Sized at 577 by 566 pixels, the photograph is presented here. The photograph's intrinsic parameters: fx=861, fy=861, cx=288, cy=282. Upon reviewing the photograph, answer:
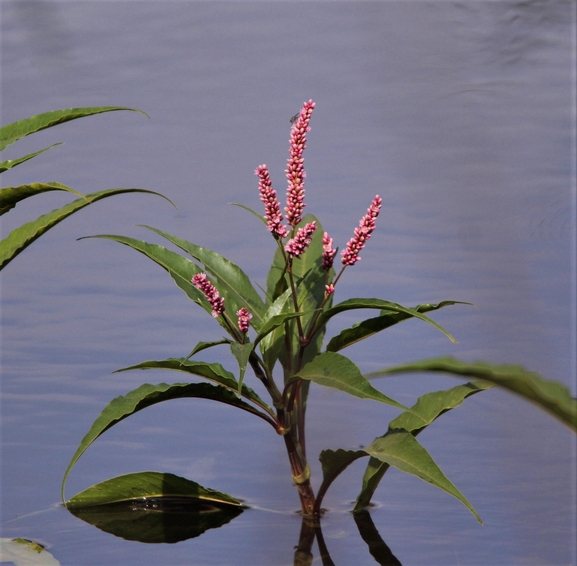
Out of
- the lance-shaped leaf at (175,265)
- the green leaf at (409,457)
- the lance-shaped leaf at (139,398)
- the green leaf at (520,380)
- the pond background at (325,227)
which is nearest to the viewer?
the green leaf at (520,380)

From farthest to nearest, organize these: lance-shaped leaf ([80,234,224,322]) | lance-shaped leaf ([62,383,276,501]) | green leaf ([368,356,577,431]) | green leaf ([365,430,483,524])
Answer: lance-shaped leaf ([80,234,224,322])
lance-shaped leaf ([62,383,276,501])
green leaf ([365,430,483,524])
green leaf ([368,356,577,431])

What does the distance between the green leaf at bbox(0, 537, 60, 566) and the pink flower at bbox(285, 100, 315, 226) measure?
605mm

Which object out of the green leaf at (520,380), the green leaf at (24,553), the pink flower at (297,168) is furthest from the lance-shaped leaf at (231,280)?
the green leaf at (520,380)

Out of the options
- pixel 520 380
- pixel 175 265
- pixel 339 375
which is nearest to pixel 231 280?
pixel 175 265

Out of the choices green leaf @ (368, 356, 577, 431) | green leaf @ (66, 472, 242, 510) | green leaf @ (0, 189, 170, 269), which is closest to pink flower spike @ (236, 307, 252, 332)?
green leaf @ (0, 189, 170, 269)

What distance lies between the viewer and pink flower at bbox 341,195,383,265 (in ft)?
4.12

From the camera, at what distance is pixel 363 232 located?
49.9 inches

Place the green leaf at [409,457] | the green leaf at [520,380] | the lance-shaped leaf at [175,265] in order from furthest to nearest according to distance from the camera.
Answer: the lance-shaped leaf at [175,265], the green leaf at [409,457], the green leaf at [520,380]

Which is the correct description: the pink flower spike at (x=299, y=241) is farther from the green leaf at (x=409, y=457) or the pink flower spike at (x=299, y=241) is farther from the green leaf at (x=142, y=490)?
the green leaf at (x=142, y=490)

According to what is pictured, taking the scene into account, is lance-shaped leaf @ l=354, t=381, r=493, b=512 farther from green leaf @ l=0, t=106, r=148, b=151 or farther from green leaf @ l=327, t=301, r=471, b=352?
green leaf @ l=0, t=106, r=148, b=151

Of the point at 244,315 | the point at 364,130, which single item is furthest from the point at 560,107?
the point at 244,315

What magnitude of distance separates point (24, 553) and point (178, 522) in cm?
25

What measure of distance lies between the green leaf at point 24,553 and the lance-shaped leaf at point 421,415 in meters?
0.49

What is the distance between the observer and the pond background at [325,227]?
639mm
